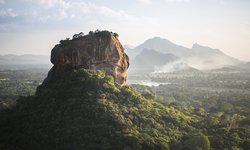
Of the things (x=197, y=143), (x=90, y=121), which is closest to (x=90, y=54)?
(x=90, y=121)

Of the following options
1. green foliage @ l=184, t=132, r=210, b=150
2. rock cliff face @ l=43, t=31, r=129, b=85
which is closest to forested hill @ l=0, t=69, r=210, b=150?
green foliage @ l=184, t=132, r=210, b=150

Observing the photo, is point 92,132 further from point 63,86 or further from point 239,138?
point 239,138

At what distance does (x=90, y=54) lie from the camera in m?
41.6

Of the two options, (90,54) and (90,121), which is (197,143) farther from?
(90,54)

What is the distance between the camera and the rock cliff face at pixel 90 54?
40.9 m

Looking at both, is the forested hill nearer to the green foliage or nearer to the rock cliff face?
the green foliage

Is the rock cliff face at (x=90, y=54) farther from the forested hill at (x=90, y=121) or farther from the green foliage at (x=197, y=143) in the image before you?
the green foliage at (x=197, y=143)

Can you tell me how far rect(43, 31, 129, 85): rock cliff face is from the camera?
40875 mm

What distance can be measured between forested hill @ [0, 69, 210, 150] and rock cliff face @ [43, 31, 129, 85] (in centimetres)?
227

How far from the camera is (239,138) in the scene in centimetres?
3678

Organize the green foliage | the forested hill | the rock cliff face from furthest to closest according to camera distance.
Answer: the rock cliff face → the green foliage → the forested hill

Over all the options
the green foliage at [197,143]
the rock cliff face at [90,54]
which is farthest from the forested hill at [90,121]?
the rock cliff face at [90,54]

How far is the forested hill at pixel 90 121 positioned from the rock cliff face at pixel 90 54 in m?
2.27

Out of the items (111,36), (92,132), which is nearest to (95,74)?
(111,36)
